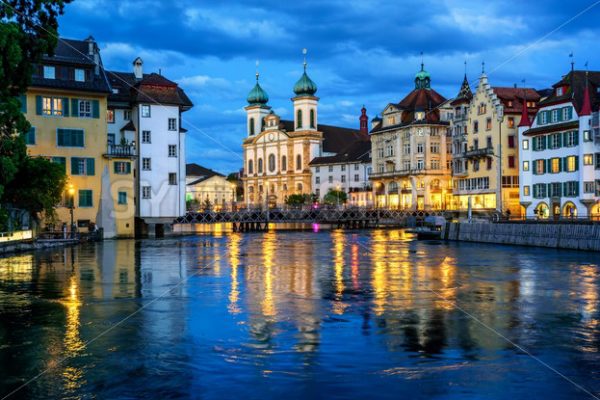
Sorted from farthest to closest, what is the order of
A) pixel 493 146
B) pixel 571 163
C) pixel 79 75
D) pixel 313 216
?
pixel 313 216
pixel 493 146
pixel 571 163
pixel 79 75

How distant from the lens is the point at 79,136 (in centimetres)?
6581

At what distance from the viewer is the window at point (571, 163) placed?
252 feet

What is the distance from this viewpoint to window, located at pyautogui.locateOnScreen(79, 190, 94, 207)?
65.9m

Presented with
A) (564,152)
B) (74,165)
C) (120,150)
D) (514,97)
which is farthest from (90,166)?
(514,97)

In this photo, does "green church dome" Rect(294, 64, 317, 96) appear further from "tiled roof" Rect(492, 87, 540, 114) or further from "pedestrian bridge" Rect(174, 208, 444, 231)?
"tiled roof" Rect(492, 87, 540, 114)

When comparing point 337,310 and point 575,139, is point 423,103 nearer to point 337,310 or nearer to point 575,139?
point 575,139

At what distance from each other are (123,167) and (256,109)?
377ft

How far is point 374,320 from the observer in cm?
1617

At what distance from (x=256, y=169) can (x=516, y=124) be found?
93.2 meters

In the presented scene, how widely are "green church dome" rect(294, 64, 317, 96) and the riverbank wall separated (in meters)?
113

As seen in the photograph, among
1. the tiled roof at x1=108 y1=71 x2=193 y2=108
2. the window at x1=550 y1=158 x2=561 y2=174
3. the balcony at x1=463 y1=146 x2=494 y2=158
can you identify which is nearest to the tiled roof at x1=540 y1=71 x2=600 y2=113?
the window at x1=550 y1=158 x2=561 y2=174

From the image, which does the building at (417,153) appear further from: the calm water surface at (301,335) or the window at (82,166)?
the calm water surface at (301,335)

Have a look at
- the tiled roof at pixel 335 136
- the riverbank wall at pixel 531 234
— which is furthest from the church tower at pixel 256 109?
the riverbank wall at pixel 531 234

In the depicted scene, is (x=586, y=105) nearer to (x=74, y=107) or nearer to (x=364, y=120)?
(x=74, y=107)
